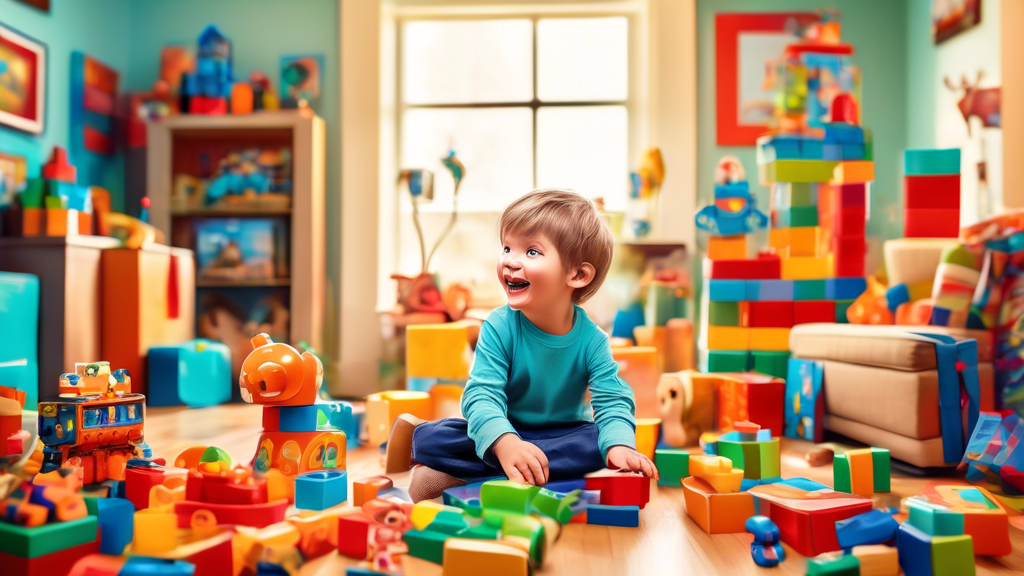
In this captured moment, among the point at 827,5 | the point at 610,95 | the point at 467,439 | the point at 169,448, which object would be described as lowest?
the point at 169,448

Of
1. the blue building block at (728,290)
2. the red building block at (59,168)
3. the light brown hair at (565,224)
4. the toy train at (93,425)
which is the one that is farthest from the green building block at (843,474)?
the red building block at (59,168)

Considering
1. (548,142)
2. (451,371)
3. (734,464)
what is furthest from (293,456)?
(548,142)

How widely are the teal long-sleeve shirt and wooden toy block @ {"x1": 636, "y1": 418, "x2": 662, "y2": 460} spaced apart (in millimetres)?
318

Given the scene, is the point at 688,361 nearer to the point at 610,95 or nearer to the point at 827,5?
the point at 610,95

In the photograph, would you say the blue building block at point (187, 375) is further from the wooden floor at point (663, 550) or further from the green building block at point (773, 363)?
the green building block at point (773, 363)

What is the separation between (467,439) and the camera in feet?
4.40

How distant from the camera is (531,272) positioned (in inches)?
50.7

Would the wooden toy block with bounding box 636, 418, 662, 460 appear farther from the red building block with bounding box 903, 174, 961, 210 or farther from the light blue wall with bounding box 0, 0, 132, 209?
the light blue wall with bounding box 0, 0, 132, 209

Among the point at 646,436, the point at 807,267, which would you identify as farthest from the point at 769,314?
the point at 646,436

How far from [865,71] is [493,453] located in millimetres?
2844

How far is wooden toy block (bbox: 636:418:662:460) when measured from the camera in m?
1.69

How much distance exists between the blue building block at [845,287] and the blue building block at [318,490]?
1.65 meters

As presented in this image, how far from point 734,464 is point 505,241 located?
2.08 feet

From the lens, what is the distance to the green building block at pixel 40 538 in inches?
34.1
